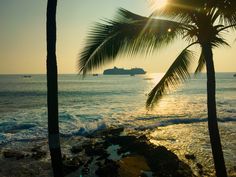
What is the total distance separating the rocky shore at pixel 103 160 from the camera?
45.1ft

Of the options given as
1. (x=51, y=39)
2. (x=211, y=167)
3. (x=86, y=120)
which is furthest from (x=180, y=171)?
(x=86, y=120)

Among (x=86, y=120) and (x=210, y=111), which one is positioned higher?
(x=210, y=111)

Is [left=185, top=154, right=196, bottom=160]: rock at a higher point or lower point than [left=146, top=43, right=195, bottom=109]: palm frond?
lower

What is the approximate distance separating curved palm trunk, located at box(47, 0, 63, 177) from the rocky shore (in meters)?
7.79

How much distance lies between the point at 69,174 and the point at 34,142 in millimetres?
9134

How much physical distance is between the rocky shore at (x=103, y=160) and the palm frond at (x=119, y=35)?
272 inches

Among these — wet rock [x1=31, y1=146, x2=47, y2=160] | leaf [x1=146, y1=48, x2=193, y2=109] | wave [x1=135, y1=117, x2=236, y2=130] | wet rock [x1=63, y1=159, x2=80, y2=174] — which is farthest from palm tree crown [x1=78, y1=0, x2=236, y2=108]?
wave [x1=135, y1=117, x2=236, y2=130]

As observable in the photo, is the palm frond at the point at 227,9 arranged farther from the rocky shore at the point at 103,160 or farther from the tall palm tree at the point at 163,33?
the rocky shore at the point at 103,160

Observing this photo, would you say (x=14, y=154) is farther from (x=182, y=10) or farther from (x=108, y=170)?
(x=182, y=10)

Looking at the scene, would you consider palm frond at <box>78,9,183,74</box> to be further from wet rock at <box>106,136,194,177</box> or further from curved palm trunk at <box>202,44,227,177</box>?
wet rock at <box>106,136,194,177</box>

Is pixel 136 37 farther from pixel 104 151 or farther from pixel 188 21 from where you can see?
pixel 104 151

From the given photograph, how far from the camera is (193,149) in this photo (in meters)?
18.5

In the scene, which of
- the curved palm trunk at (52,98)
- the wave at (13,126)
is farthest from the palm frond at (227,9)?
the wave at (13,126)

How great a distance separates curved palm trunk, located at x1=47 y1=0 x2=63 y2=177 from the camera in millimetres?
5656
